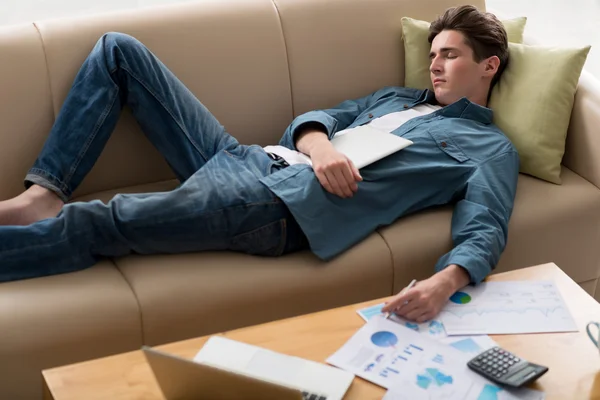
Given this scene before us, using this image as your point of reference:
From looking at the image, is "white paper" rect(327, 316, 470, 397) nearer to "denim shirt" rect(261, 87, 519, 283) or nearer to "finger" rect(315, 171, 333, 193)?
"denim shirt" rect(261, 87, 519, 283)

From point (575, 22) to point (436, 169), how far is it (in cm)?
211

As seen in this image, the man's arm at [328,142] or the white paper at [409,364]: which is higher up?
the man's arm at [328,142]

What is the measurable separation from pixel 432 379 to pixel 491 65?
1.30 meters

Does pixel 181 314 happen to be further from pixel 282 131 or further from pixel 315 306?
pixel 282 131

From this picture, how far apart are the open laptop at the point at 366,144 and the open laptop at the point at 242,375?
77 centimetres

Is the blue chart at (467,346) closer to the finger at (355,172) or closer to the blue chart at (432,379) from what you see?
the blue chart at (432,379)

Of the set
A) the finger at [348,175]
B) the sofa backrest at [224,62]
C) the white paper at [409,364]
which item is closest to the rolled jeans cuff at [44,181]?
the sofa backrest at [224,62]

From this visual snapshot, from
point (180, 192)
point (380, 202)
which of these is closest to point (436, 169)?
point (380, 202)

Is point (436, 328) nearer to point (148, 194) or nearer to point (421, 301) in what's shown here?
point (421, 301)

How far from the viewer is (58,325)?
2053 millimetres

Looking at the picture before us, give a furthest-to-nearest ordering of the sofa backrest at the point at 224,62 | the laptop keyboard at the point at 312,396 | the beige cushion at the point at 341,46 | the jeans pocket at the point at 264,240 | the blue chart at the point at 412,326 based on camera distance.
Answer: the beige cushion at the point at 341,46, the sofa backrest at the point at 224,62, the jeans pocket at the point at 264,240, the blue chart at the point at 412,326, the laptop keyboard at the point at 312,396

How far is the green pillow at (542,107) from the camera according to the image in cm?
267

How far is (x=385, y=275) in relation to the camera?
7.75ft

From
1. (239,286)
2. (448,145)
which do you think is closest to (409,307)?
(239,286)
